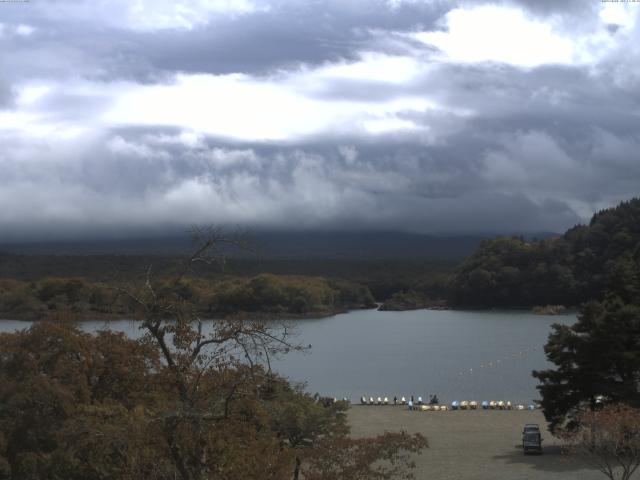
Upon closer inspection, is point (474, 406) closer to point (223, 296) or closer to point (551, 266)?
point (223, 296)

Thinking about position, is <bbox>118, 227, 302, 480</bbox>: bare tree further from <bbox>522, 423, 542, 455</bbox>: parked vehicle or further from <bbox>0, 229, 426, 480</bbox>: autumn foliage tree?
<bbox>522, 423, 542, 455</bbox>: parked vehicle

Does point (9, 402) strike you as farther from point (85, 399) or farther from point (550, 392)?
point (550, 392)

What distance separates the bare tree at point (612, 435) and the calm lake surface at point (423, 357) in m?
14.7

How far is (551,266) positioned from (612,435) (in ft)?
360

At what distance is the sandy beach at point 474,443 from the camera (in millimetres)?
26000

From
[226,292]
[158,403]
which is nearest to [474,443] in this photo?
[158,403]

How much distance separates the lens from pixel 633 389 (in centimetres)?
2734

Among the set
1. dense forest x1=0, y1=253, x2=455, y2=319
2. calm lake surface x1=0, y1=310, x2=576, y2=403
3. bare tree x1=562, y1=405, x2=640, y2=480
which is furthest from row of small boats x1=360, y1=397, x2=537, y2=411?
dense forest x1=0, y1=253, x2=455, y2=319

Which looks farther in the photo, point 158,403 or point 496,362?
point 496,362

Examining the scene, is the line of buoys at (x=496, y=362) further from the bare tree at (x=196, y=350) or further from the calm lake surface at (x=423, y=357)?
the bare tree at (x=196, y=350)

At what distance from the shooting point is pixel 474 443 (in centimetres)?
3231

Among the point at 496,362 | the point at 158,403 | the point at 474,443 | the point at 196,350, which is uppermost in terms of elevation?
the point at 196,350

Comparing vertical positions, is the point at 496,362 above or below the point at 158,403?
below

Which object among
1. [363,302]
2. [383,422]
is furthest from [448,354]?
[363,302]
